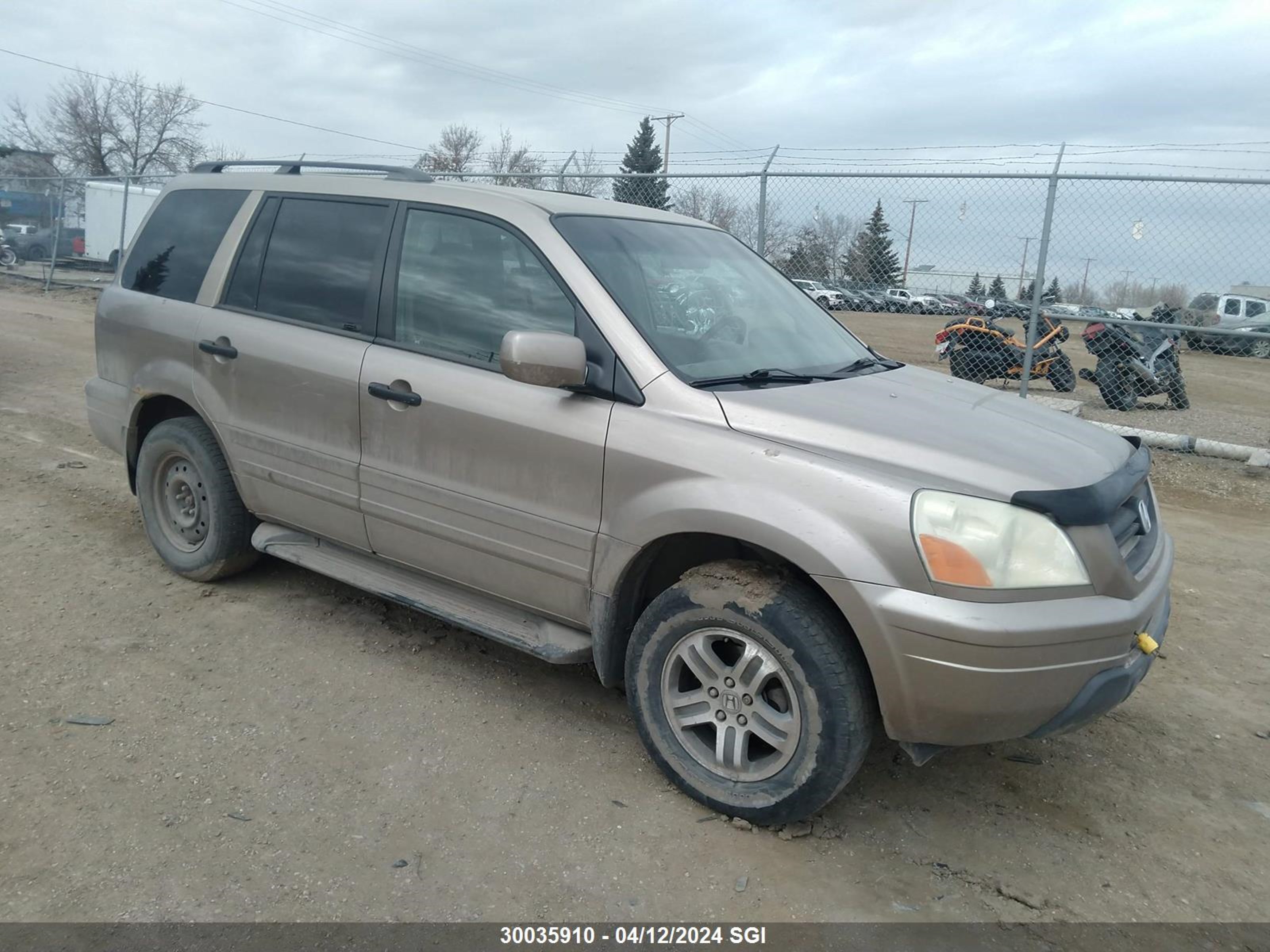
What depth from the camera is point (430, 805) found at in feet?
9.94

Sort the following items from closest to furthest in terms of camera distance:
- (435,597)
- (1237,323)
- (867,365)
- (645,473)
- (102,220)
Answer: (645,473) < (435,597) < (867,365) < (1237,323) < (102,220)

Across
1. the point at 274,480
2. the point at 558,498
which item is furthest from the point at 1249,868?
the point at 274,480

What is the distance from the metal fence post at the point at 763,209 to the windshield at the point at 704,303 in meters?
5.04

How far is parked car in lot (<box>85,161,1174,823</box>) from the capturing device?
2.65 metres

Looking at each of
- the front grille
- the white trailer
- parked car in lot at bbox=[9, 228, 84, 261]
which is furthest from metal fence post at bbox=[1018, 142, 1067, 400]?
parked car in lot at bbox=[9, 228, 84, 261]

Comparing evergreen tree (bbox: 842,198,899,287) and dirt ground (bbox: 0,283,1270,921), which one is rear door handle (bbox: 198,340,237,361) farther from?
evergreen tree (bbox: 842,198,899,287)

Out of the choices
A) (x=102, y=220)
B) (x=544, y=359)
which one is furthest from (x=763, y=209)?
(x=102, y=220)

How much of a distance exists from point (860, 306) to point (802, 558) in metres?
7.98

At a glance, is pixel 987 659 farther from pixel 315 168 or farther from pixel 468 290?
pixel 315 168

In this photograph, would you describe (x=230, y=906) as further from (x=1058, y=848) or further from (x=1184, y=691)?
(x=1184, y=691)

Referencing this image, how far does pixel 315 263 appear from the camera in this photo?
4.04 m

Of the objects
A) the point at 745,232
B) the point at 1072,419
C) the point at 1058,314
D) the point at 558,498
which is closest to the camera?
the point at 558,498

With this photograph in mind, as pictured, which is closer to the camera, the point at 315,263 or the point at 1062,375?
the point at 315,263
